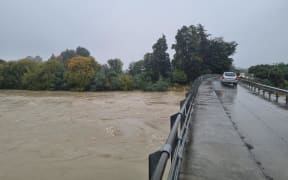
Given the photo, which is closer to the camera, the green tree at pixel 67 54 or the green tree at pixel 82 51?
the green tree at pixel 82 51

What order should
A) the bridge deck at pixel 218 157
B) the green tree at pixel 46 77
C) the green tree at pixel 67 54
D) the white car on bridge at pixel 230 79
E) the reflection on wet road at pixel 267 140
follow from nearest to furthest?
the bridge deck at pixel 218 157
the reflection on wet road at pixel 267 140
the white car on bridge at pixel 230 79
the green tree at pixel 46 77
the green tree at pixel 67 54

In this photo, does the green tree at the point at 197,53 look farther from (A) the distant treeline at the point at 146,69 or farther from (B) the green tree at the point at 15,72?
(B) the green tree at the point at 15,72

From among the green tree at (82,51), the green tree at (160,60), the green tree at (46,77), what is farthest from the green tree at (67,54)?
the green tree at (160,60)

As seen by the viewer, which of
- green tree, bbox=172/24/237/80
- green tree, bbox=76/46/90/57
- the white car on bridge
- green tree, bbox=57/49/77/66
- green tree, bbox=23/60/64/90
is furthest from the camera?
green tree, bbox=57/49/77/66

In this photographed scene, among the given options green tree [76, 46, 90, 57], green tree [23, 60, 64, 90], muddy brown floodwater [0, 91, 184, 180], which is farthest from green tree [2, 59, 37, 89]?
green tree [76, 46, 90, 57]

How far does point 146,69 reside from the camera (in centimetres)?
4900

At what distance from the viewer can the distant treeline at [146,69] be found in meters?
43.8

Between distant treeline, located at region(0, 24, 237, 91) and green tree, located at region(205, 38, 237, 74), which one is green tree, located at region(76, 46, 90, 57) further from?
green tree, located at region(205, 38, 237, 74)

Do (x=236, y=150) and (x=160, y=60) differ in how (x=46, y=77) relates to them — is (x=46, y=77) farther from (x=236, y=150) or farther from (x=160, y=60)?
(x=236, y=150)

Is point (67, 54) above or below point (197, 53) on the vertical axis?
above

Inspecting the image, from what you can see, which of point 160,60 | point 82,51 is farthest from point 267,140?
point 82,51

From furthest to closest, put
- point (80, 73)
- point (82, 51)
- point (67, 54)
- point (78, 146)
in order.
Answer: point (67, 54) → point (82, 51) → point (80, 73) → point (78, 146)

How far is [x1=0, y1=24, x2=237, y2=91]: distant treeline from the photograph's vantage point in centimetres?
4378

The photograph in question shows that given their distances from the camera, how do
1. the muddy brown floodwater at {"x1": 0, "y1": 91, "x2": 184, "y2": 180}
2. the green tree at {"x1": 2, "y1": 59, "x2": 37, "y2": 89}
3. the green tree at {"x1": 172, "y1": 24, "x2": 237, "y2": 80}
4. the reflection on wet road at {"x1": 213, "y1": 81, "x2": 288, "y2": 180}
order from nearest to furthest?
1. the reflection on wet road at {"x1": 213, "y1": 81, "x2": 288, "y2": 180}
2. the muddy brown floodwater at {"x1": 0, "y1": 91, "x2": 184, "y2": 180}
3. the green tree at {"x1": 172, "y1": 24, "x2": 237, "y2": 80}
4. the green tree at {"x1": 2, "y1": 59, "x2": 37, "y2": 89}
